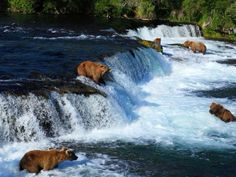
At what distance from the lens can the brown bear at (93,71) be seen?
1864 cm

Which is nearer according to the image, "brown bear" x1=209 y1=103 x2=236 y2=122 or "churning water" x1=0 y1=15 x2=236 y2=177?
"churning water" x1=0 y1=15 x2=236 y2=177

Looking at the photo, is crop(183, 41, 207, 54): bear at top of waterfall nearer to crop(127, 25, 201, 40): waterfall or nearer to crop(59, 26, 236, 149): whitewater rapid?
crop(59, 26, 236, 149): whitewater rapid

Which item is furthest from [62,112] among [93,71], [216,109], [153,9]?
[153,9]

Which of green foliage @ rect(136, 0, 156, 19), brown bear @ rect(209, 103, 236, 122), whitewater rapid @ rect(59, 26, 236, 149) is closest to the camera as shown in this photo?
whitewater rapid @ rect(59, 26, 236, 149)

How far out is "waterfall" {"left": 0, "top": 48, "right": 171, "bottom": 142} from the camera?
14.6m

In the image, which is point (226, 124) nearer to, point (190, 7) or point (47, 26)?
point (47, 26)

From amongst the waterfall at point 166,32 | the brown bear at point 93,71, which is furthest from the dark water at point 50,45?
the waterfall at point 166,32

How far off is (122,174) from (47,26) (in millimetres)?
22071

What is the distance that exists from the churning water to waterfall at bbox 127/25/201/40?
790 cm

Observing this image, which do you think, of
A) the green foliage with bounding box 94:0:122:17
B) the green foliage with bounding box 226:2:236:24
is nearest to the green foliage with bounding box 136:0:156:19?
the green foliage with bounding box 94:0:122:17

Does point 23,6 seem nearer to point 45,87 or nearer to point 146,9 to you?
point 146,9

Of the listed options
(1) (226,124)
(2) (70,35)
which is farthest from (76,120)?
(2) (70,35)

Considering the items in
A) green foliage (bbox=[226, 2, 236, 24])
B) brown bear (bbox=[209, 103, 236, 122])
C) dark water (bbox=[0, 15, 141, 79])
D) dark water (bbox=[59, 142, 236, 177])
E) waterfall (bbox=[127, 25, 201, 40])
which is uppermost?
green foliage (bbox=[226, 2, 236, 24])

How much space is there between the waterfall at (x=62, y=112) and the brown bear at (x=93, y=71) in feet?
1.46
